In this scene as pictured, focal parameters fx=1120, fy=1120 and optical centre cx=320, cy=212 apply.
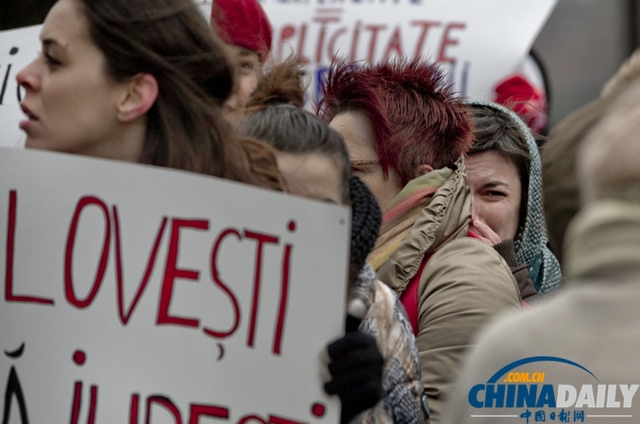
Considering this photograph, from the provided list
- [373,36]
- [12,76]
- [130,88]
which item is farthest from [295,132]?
[373,36]

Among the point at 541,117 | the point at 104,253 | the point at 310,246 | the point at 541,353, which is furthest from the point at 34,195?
the point at 541,117

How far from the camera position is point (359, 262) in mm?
A: 2109

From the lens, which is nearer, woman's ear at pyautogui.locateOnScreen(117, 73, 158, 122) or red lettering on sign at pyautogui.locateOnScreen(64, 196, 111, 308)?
red lettering on sign at pyautogui.locateOnScreen(64, 196, 111, 308)

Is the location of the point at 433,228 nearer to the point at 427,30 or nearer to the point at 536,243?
the point at 536,243

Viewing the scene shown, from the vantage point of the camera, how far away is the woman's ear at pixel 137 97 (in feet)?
6.66

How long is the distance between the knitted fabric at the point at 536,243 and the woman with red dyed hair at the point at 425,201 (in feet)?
1.39

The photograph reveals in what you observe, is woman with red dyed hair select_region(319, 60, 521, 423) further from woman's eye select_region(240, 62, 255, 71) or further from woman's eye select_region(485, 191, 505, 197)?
woman's eye select_region(485, 191, 505, 197)

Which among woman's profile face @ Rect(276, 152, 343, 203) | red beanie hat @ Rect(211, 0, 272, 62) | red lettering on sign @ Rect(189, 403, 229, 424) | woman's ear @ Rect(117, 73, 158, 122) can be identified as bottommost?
red lettering on sign @ Rect(189, 403, 229, 424)

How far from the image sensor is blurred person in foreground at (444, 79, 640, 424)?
120 cm

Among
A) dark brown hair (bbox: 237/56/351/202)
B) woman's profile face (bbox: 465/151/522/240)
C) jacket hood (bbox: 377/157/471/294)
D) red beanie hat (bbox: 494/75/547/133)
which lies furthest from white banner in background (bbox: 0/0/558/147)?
dark brown hair (bbox: 237/56/351/202)

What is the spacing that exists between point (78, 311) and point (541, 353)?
82cm

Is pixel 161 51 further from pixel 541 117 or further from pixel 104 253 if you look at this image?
pixel 541 117

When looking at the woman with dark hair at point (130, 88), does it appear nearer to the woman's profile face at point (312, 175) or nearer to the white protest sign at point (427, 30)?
the woman's profile face at point (312, 175)

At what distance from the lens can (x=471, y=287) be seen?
2.61 meters
